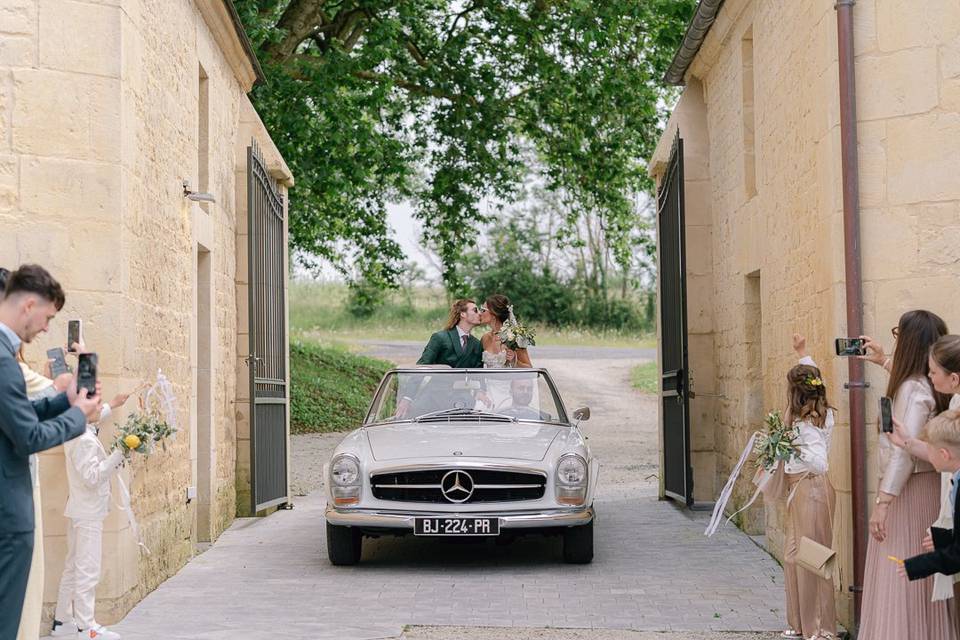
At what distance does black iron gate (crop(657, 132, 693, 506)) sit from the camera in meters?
12.6

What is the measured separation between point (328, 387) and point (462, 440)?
58.8ft

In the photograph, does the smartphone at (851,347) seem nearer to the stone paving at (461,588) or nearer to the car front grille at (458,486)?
the stone paving at (461,588)

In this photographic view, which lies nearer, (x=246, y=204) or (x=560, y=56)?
(x=246, y=204)

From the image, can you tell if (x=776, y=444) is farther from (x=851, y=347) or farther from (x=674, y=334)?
(x=674, y=334)

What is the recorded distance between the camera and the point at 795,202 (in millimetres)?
8891

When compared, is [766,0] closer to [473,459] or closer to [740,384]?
[740,384]

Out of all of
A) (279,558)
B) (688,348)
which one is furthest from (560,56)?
(279,558)

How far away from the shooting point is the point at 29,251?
7484 millimetres

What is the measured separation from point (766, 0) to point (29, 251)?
5986mm

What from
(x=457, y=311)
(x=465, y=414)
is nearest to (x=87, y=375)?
(x=465, y=414)

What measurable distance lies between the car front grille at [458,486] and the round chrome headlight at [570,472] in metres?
0.14

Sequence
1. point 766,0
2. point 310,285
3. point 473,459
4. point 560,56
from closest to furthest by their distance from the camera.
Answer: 1. point 473,459
2. point 766,0
3. point 560,56
4. point 310,285

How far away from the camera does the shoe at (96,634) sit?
700 centimetres

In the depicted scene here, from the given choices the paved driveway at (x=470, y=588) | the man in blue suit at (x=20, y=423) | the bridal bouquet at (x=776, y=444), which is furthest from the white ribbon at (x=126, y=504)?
the bridal bouquet at (x=776, y=444)
